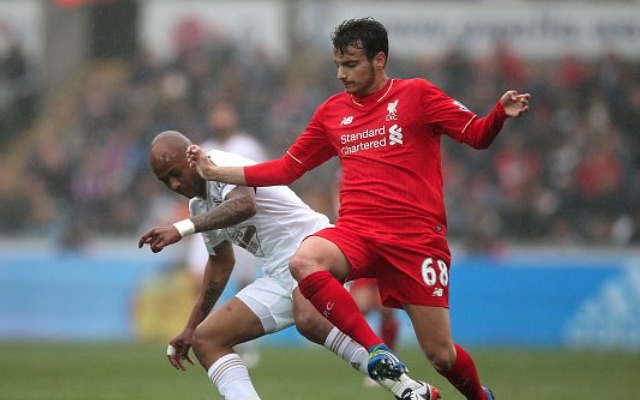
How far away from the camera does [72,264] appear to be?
1814cm

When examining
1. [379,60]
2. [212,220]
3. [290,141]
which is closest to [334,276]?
[212,220]

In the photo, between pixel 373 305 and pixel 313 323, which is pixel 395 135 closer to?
pixel 313 323

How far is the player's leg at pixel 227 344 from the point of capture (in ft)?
26.2

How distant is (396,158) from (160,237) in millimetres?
1543

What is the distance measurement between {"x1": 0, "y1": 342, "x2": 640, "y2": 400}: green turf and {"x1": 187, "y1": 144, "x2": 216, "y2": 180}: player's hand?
10.2ft

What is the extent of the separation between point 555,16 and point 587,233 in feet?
14.7

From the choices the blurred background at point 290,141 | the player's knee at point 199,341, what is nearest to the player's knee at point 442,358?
the player's knee at point 199,341

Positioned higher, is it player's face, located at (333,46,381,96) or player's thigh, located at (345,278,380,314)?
player's face, located at (333,46,381,96)

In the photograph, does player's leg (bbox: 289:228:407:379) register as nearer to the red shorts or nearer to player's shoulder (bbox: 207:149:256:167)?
the red shorts

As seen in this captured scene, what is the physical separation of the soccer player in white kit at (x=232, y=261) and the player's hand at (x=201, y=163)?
0.09 m

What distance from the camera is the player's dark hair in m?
8.01

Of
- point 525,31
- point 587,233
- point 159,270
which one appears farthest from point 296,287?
point 525,31

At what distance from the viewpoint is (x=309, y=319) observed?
824cm

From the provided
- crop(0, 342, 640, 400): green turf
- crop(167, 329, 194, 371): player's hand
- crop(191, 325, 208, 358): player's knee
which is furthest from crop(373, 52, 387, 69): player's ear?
crop(0, 342, 640, 400): green turf
